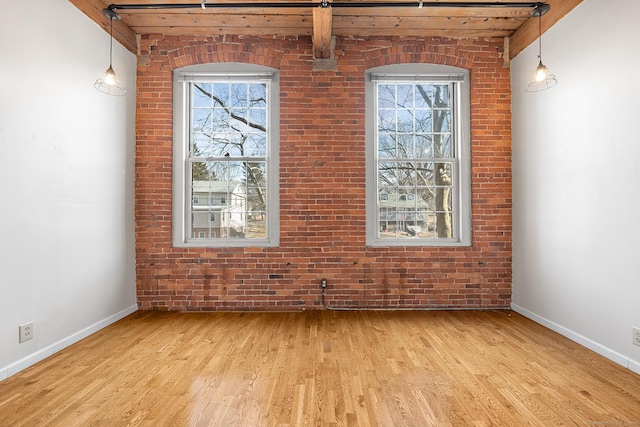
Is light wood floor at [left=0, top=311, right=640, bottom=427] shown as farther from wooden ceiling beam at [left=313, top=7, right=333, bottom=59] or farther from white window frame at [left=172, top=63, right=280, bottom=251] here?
wooden ceiling beam at [left=313, top=7, right=333, bottom=59]

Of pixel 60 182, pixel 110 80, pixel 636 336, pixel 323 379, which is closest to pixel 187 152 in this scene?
pixel 110 80

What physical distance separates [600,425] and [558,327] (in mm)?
1774

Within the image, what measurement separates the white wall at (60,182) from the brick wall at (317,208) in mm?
310

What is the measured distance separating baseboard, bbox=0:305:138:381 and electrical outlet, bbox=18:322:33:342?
0.47ft

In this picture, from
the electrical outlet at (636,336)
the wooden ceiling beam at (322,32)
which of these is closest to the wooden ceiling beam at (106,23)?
the wooden ceiling beam at (322,32)

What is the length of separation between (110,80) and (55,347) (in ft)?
7.70

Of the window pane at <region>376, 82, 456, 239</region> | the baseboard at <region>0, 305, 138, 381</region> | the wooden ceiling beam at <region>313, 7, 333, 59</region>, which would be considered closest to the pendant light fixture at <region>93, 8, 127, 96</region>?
the wooden ceiling beam at <region>313, 7, 333, 59</region>

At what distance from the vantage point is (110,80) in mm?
3391

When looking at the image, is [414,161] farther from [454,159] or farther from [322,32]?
[322,32]

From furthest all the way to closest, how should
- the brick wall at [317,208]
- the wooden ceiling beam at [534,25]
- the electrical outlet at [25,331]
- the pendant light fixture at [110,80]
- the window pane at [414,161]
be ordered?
the window pane at [414,161], the brick wall at [317,208], the wooden ceiling beam at [534,25], the pendant light fixture at [110,80], the electrical outlet at [25,331]

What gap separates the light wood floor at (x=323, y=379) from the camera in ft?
6.86

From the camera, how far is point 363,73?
14.4 feet

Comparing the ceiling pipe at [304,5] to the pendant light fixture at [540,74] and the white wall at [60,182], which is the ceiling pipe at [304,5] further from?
the white wall at [60,182]

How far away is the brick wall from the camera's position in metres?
4.34
